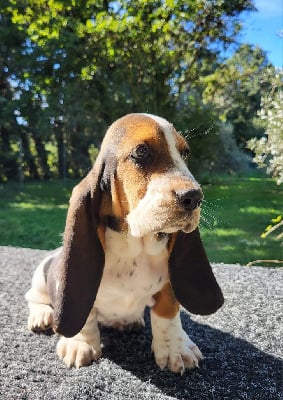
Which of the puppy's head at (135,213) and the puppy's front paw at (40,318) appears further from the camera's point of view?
the puppy's front paw at (40,318)

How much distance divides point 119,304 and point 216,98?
10.8m

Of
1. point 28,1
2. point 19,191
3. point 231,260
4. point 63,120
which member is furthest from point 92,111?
point 231,260

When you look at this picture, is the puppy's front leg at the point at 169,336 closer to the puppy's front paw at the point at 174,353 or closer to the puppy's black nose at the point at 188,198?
the puppy's front paw at the point at 174,353

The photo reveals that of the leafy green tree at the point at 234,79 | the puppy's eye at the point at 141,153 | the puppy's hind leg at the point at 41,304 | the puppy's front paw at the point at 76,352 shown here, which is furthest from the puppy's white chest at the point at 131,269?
the leafy green tree at the point at 234,79

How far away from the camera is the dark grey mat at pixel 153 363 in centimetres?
209

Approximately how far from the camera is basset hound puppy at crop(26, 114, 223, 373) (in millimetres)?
1854

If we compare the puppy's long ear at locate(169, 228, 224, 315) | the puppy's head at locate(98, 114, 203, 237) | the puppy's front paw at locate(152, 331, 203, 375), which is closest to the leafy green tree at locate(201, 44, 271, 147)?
the puppy's long ear at locate(169, 228, 224, 315)

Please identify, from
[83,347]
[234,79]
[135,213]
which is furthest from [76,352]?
[234,79]

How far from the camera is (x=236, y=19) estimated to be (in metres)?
10.8

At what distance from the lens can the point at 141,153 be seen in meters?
1.91

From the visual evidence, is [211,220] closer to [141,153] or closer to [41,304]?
[41,304]

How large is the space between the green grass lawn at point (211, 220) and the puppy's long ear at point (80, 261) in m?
1.94

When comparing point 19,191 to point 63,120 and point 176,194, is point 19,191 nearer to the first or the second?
point 63,120

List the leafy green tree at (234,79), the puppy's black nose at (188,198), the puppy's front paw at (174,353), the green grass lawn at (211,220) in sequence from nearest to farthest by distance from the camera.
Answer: the puppy's black nose at (188,198)
the puppy's front paw at (174,353)
the green grass lawn at (211,220)
the leafy green tree at (234,79)
